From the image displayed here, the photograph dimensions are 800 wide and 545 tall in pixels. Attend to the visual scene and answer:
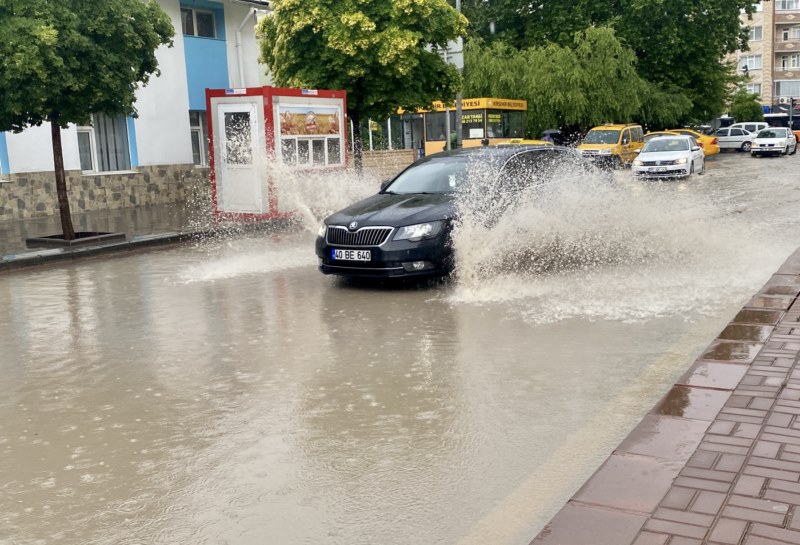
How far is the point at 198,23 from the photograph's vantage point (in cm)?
2502

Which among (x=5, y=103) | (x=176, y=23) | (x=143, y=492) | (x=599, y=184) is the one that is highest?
(x=176, y=23)

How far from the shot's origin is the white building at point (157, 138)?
65.7ft

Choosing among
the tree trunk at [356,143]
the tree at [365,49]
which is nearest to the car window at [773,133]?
the tree at [365,49]

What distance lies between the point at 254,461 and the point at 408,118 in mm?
30188

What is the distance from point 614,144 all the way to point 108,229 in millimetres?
20159

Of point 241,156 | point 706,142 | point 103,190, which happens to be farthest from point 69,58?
point 706,142

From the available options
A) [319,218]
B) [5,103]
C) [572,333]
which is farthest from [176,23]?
[572,333]

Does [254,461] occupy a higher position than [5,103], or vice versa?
[5,103]

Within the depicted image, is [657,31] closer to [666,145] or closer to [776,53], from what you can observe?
[666,145]

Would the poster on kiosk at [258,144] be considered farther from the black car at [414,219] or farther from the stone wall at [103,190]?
the black car at [414,219]

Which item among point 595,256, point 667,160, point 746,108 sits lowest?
point 595,256

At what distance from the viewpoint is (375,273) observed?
9250 millimetres

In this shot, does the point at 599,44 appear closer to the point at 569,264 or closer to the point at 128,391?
the point at 569,264

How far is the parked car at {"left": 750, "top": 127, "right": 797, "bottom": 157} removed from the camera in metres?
40.1
